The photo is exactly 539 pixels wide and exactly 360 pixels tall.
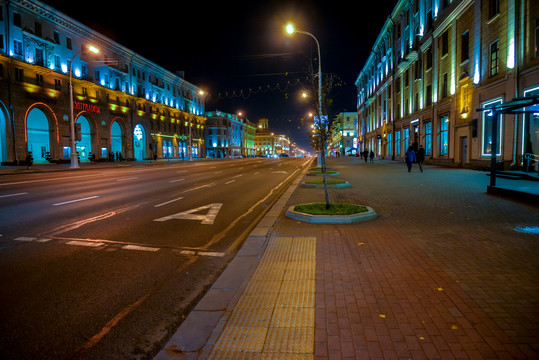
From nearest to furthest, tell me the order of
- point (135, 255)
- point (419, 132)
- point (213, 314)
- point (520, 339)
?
point (520, 339) → point (213, 314) → point (135, 255) → point (419, 132)

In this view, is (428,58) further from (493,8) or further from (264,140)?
(264,140)

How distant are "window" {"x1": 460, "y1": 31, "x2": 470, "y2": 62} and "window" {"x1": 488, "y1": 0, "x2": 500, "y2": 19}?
3.06 metres

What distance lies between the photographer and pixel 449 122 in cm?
2638

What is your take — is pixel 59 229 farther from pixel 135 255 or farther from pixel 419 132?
pixel 419 132

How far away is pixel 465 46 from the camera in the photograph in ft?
78.5

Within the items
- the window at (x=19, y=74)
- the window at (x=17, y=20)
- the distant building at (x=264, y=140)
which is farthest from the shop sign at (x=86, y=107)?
A: the distant building at (x=264, y=140)

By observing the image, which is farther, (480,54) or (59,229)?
(480,54)

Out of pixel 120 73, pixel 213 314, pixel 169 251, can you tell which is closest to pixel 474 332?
pixel 213 314

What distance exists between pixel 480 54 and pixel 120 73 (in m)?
49.9

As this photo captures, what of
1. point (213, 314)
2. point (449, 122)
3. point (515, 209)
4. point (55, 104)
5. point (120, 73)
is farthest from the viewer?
point (120, 73)

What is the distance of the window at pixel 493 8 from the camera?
19375 mm

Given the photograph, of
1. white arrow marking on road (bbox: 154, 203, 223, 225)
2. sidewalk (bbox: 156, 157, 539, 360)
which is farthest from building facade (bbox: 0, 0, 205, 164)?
sidewalk (bbox: 156, 157, 539, 360)

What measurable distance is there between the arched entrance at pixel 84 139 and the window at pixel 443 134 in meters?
44.2

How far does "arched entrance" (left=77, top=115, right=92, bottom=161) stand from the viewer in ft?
149
